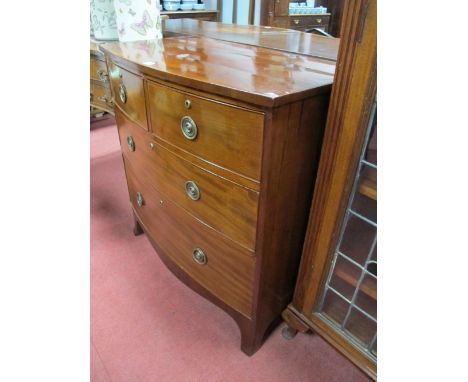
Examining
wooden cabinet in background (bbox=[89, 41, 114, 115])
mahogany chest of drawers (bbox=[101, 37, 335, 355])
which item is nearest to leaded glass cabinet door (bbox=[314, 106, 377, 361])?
mahogany chest of drawers (bbox=[101, 37, 335, 355])

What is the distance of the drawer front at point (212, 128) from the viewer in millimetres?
646

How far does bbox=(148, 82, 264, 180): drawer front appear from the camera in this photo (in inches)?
25.5

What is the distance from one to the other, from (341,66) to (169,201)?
0.64m

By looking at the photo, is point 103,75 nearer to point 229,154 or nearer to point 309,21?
point 229,154

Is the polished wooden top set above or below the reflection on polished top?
above

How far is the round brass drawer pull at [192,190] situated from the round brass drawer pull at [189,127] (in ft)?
0.44

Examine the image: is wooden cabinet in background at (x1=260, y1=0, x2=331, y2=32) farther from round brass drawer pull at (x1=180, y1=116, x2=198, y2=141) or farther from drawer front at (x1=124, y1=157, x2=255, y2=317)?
round brass drawer pull at (x1=180, y1=116, x2=198, y2=141)

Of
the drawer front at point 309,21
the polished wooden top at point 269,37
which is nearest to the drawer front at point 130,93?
the polished wooden top at point 269,37

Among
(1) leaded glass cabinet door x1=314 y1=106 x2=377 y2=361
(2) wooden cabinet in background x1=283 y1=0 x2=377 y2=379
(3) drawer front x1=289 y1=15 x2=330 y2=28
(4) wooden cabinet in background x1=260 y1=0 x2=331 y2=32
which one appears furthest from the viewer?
(3) drawer front x1=289 y1=15 x2=330 y2=28

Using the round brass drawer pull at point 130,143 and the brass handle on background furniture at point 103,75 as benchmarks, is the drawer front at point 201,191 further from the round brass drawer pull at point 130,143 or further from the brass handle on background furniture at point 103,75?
the brass handle on background furniture at point 103,75

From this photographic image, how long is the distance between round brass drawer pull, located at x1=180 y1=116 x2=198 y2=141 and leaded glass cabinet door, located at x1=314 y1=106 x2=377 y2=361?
380mm
